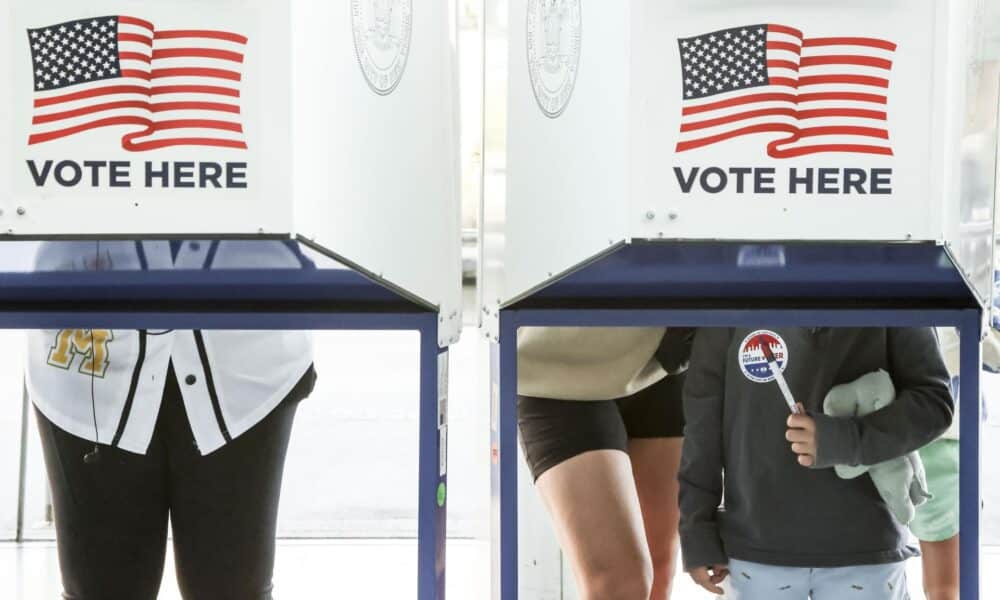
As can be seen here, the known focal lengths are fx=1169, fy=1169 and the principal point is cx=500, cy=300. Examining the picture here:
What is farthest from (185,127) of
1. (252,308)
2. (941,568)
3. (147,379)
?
(941,568)

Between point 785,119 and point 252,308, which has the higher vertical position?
point 785,119

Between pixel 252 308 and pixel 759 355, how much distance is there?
796 millimetres

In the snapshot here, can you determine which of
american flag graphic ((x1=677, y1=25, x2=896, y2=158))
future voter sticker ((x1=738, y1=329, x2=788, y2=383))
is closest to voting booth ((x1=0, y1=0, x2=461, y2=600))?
american flag graphic ((x1=677, y1=25, x2=896, y2=158))

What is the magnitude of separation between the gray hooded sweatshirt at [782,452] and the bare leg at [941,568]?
2.08 ft

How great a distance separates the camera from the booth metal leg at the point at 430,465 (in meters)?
1.59

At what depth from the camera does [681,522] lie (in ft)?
6.31

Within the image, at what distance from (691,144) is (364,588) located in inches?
92.7

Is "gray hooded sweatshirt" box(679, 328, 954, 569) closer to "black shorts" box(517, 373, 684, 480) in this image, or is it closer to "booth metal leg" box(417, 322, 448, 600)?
"black shorts" box(517, 373, 684, 480)

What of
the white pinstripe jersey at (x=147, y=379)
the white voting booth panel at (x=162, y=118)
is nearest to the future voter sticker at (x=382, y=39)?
the white voting booth panel at (x=162, y=118)

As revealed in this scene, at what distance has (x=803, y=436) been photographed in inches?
70.7

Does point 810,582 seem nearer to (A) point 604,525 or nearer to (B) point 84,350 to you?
(A) point 604,525

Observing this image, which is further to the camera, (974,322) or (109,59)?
(974,322)

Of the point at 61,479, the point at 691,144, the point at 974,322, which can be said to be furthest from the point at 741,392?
the point at 61,479

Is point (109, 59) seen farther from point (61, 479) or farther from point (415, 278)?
point (61, 479)
